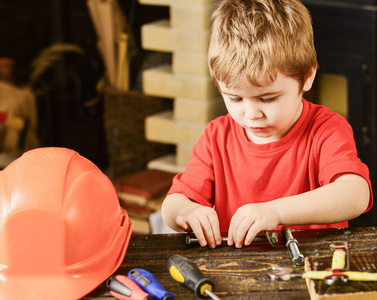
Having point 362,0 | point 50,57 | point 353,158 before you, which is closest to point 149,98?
point 50,57

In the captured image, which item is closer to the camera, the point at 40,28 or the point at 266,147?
the point at 266,147

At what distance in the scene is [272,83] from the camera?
3.56 ft

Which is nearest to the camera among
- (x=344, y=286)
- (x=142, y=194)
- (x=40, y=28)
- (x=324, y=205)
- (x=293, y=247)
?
(x=344, y=286)

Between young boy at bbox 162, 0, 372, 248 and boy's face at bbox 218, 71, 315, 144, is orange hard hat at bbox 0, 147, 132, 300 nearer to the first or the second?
young boy at bbox 162, 0, 372, 248

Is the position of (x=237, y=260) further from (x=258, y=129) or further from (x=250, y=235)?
(x=258, y=129)

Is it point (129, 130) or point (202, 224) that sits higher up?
point (202, 224)

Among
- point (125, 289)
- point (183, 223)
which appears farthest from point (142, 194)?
point (125, 289)

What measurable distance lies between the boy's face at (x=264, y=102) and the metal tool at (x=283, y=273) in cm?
30

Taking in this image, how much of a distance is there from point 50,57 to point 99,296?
243 centimetres

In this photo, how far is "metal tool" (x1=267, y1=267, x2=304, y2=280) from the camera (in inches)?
35.4

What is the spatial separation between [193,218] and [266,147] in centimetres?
27

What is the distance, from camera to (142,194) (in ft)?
8.48

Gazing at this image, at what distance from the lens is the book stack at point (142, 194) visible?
258 cm

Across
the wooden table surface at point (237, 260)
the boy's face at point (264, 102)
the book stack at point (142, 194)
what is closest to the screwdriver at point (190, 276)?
the wooden table surface at point (237, 260)
